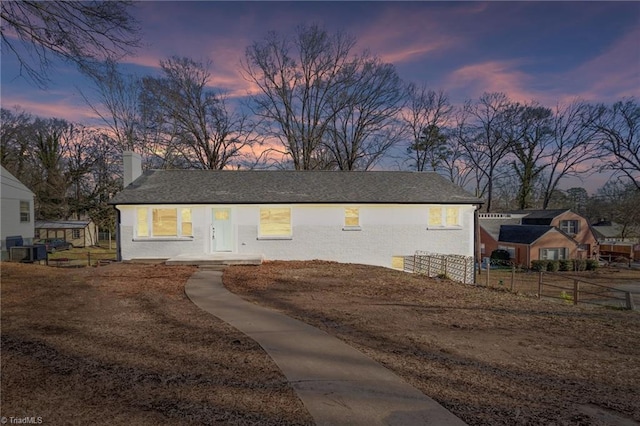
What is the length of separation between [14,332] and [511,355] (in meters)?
8.04

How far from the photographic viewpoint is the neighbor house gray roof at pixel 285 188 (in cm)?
1612

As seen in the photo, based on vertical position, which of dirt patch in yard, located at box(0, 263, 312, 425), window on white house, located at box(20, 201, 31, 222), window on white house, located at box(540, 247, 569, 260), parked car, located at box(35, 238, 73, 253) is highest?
window on white house, located at box(20, 201, 31, 222)

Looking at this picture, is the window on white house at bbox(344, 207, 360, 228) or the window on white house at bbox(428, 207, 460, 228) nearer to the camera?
the window on white house at bbox(344, 207, 360, 228)

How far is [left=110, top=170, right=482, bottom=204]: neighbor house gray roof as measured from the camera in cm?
1612

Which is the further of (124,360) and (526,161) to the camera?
(526,161)

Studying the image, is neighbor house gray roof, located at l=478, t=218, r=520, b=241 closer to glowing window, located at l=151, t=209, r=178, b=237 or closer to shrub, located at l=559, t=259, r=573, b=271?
shrub, located at l=559, t=259, r=573, b=271

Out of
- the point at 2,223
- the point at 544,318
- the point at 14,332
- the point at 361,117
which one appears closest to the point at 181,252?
the point at 14,332

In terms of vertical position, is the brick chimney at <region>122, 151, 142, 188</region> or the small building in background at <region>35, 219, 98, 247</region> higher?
the brick chimney at <region>122, 151, 142, 188</region>

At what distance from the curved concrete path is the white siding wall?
30.5 feet

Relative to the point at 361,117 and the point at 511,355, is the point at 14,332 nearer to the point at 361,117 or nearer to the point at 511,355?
the point at 511,355

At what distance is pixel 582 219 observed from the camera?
131ft

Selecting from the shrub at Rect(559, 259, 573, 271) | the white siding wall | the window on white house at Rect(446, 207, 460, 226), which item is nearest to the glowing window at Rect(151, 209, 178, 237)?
the white siding wall

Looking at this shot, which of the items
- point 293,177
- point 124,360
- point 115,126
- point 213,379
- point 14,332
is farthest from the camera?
point 115,126

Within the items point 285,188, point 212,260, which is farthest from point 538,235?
point 212,260
